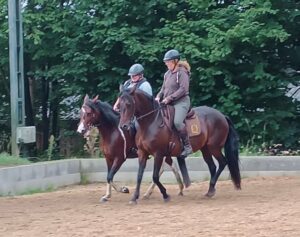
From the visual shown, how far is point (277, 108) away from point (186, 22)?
3417 millimetres

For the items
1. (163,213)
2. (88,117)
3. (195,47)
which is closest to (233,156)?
(88,117)

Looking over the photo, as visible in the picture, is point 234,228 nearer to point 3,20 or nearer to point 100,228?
point 100,228

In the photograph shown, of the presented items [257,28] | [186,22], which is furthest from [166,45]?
[257,28]

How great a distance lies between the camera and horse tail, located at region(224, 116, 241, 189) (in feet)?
46.9

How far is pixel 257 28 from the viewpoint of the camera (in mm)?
20938

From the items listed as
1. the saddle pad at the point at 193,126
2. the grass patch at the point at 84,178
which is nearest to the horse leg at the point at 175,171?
the saddle pad at the point at 193,126

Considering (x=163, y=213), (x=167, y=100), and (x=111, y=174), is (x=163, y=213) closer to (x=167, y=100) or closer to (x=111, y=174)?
(x=167, y=100)

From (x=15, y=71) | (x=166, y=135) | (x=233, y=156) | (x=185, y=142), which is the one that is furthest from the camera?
(x=15, y=71)

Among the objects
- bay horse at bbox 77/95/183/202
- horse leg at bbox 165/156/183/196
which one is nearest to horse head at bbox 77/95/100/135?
bay horse at bbox 77/95/183/202

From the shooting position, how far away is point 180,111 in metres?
13.3

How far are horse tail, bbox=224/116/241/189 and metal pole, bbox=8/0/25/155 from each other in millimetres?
5945

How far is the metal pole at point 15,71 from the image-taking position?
60.6 ft

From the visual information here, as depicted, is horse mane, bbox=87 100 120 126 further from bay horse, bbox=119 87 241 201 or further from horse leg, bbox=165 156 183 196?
horse leg, bbox=165 156 183 196

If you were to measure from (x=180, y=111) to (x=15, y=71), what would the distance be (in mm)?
6343
